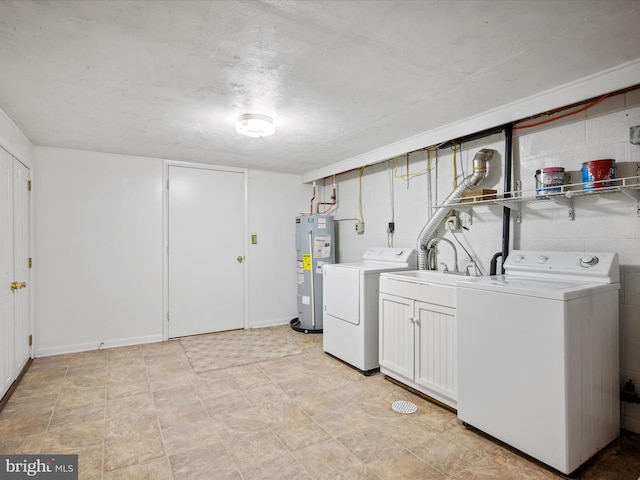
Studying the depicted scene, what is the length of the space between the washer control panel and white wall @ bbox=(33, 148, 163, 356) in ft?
12.9

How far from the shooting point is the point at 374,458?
2.00m

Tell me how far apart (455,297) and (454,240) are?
3.22ft

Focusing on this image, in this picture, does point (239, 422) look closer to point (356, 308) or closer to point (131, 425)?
point (131, 425)

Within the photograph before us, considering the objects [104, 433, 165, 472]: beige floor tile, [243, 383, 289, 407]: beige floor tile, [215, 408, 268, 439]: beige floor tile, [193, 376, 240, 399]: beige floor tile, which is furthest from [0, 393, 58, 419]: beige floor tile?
[243, 383, 289, 407]: beige floor tile

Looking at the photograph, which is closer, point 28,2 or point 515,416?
point 28,2

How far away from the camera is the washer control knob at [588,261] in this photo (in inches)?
85.4

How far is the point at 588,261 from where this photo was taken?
2178 millimetres

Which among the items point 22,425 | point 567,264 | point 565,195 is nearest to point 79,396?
point 22,425

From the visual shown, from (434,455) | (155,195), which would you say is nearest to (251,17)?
(434,455)

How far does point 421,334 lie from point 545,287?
1.02 m

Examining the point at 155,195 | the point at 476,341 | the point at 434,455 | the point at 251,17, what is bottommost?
the point at 434,455

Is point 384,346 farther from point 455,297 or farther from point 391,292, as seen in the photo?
point 455,297

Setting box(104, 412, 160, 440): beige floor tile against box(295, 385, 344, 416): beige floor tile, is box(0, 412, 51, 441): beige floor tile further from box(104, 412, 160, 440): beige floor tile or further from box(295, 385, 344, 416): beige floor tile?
Result: box(295, 385, 344, 416): beige floor tile

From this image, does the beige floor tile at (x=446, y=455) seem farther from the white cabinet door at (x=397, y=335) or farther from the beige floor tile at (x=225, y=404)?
the beige floor tile at (x=225, y=404)
